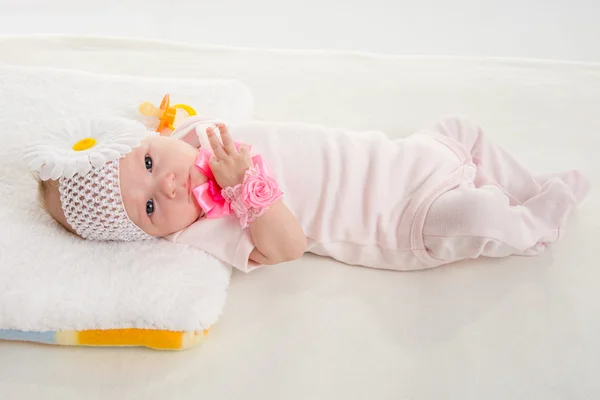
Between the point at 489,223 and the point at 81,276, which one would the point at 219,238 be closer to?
the point at 81,276

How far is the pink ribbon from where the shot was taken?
4.09 feet

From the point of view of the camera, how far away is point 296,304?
4.13 feet

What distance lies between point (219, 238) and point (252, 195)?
147 millimetres

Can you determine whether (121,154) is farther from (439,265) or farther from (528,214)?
(528,214)

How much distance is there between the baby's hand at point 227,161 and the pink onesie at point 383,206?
0.29ft

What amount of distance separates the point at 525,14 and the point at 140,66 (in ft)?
4.60

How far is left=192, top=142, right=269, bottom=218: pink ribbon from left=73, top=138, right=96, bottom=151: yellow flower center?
21 centimetres

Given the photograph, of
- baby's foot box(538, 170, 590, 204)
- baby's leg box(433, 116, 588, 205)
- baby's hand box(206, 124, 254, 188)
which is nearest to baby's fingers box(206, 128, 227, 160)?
baby's hand box(206, 124, 254, 188)

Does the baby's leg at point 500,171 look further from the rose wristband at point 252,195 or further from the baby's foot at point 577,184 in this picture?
the rose wristband at point 252,195

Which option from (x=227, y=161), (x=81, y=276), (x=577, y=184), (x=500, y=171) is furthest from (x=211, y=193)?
(x=577, y=184)

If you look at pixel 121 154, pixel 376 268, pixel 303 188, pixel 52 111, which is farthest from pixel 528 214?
pixel 52 111

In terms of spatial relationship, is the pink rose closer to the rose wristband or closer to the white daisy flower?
the rose wristband

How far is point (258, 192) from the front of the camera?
1.20m

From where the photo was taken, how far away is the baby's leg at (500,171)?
1422 millimetres
